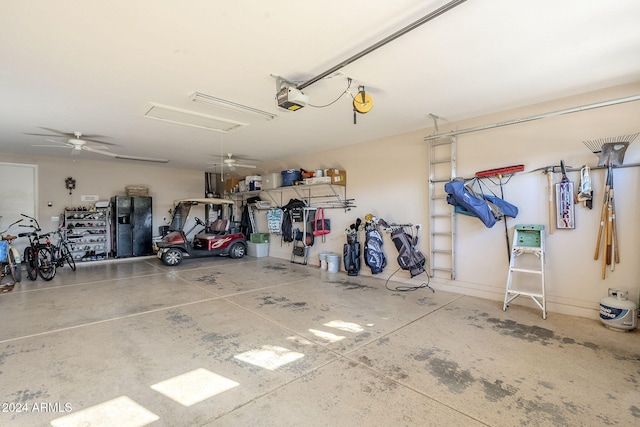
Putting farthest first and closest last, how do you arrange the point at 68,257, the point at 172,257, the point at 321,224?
the point at 172,257 < the point at 321,224 < the point at 68,257

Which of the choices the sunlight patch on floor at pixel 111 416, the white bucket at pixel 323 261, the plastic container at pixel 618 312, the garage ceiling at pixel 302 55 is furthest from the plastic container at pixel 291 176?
the plastic container at pixel 618 312

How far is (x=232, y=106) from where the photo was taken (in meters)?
3.71

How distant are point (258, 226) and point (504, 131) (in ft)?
21.5

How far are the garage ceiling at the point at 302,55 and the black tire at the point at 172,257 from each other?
10.9ft

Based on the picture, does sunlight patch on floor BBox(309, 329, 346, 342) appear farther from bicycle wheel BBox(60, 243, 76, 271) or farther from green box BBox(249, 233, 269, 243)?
bicycle wheel BBox(60, 243, 76, 271)

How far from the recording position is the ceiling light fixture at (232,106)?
341cm

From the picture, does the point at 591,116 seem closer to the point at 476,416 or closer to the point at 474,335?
the point at 474,335

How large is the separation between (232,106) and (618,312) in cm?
486

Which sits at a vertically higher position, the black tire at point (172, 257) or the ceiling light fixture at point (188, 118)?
the ceiling light fixture at point (188, 118)

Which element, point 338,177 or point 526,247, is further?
point 338,177

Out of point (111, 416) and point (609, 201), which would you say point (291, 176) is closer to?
point (609, 201)

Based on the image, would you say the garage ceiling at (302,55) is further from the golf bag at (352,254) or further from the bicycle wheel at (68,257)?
the bicycle wheel at (68,257)

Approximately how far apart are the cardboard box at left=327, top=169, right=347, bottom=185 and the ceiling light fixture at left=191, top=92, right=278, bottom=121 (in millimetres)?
2196

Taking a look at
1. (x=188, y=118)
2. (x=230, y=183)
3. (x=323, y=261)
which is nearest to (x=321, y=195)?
(x=323, y=261)
